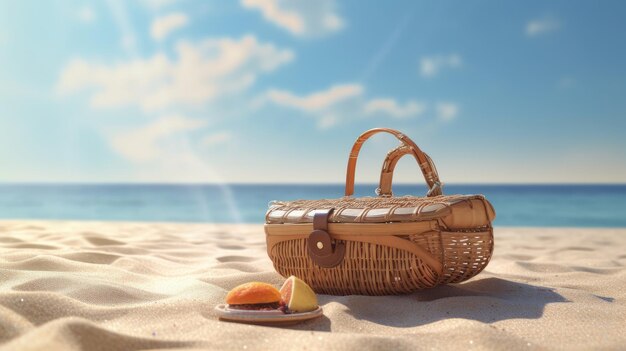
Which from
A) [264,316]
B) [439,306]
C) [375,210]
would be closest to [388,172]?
[375,210]

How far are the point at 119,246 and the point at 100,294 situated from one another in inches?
70.1

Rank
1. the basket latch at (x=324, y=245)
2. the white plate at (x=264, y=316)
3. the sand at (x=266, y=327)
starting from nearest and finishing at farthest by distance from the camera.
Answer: the sand at (x=266, y=327), the white plate at (x=264, y=316), the basket latch at (x=324, y=245)

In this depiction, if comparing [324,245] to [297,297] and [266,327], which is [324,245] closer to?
[297,297]

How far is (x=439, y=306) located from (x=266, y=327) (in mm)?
771

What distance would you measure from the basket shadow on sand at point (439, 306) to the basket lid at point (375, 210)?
1.09 ft

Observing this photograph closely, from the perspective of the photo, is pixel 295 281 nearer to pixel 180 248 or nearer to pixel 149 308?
pixel 149 308

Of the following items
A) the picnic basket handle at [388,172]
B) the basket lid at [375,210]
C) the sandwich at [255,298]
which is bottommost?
the sandwich at [255,298]

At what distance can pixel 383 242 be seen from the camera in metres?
2.40

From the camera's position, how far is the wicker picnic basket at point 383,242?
2.37 meters

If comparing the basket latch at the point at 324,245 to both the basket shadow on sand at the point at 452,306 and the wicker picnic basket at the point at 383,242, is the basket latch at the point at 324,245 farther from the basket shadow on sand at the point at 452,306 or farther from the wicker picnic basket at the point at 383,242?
the basket shadow on sand at the point at 452,306

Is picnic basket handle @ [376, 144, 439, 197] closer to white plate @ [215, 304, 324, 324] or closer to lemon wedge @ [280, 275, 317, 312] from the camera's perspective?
lemon wedge @ [280, 275, 317, 312]

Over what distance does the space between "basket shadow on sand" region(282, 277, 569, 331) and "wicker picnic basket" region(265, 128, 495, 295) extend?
3.4 inches

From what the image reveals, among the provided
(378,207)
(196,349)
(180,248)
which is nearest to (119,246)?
(180,248)

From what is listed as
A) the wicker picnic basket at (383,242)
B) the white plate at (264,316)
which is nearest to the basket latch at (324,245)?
the wicker picnic basket at (383,242)
